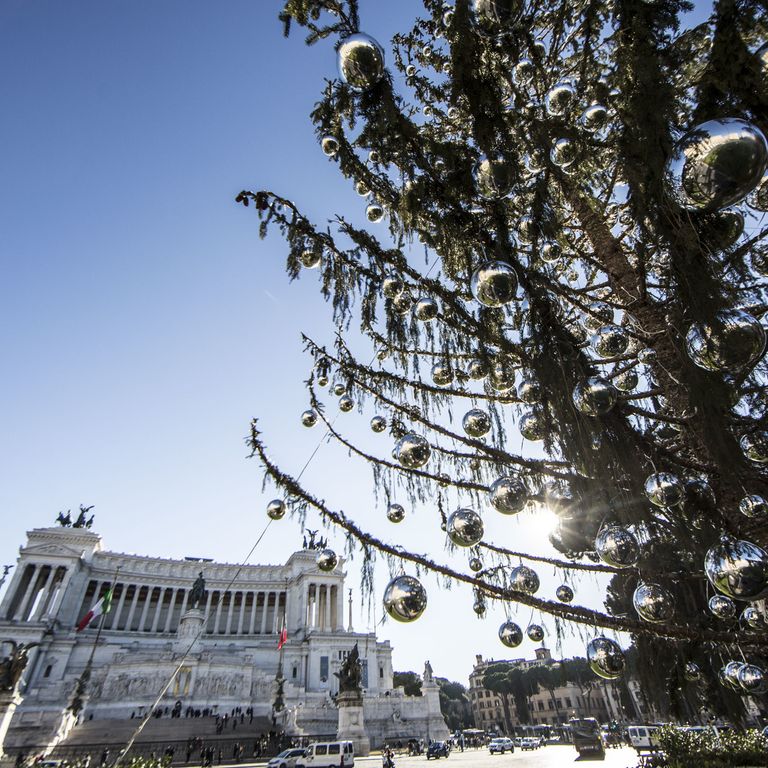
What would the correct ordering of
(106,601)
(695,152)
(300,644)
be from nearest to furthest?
(695,152) < (106,601) < (300,644)

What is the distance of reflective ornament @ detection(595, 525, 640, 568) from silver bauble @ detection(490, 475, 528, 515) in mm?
505

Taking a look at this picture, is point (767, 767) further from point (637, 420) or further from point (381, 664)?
point (381, 664)

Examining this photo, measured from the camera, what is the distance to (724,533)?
2.22 metres

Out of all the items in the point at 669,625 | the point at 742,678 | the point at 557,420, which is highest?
the point at 557,420

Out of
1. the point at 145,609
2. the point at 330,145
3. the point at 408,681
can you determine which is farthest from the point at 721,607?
the point at 408,681

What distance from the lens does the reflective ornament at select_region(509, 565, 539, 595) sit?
3396 mm

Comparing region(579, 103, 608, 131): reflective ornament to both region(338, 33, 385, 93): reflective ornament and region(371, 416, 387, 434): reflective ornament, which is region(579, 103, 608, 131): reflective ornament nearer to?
region(338, 33, 385, 93): reflective ornament

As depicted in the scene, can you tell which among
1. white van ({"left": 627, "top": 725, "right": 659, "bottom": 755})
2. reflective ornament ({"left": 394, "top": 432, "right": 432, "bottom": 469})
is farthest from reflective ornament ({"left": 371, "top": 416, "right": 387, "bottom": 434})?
white van ({"left": 627, "top": 725, "right": 659, "bottom": 755})

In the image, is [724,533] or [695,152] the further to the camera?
[724,533]

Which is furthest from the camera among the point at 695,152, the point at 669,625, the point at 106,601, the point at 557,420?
the point at 106,601

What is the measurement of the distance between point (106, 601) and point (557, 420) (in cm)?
3289

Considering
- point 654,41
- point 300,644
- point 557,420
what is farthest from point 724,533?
point 300,644

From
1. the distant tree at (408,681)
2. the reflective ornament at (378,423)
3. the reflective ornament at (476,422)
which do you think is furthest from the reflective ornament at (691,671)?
the distant tree at (408,681)

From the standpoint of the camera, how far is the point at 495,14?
203 centimetres
